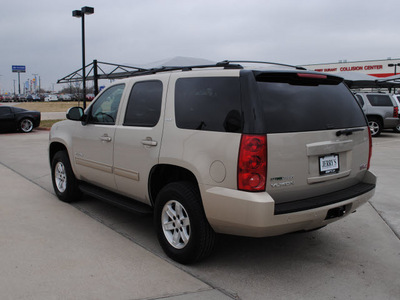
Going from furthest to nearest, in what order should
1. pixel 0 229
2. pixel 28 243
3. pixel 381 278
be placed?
pixel 0 229 < pixel 28 243 < pixel 381 278

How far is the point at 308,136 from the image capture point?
334 cm

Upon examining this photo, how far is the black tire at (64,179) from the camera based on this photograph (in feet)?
18.4

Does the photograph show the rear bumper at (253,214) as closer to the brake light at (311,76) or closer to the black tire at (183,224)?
the black tire at (183,224)

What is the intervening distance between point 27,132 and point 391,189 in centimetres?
1575

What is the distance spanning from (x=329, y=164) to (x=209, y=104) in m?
1.20

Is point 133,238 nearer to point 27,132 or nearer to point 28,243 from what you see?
point 28,243

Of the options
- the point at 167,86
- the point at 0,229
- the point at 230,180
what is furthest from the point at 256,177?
the point at 0,229

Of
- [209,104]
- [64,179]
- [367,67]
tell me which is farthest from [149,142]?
[367,67]

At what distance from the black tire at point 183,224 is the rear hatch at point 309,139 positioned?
2.34 ft

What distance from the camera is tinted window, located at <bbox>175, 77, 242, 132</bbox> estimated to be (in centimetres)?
327

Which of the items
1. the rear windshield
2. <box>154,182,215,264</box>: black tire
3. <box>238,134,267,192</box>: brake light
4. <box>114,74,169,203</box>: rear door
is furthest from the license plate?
<box>114,74,169,203</box>: rear door

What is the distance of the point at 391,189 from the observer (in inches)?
263

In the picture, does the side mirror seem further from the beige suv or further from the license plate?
the license plate

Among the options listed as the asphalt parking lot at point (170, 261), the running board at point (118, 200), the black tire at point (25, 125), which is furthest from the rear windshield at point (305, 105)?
the black tire at point (25, 125)
